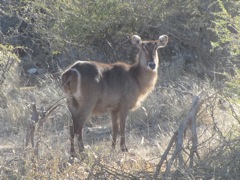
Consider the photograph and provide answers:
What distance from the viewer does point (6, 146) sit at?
33.3 ft

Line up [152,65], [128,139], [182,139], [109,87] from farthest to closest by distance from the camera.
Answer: [128,139], [152,65], [109,87], [182,139]

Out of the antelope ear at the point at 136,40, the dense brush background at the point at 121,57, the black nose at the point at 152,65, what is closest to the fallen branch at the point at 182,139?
the dense brush background at the point at 121,57

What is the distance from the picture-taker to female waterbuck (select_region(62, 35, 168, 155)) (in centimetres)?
922

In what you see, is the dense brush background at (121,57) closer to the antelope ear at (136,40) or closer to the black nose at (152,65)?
the black nose at (152,65)

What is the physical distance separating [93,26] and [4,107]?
2889 mm

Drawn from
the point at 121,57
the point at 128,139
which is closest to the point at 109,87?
the point at 128,139

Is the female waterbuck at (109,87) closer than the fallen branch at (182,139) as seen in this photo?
No

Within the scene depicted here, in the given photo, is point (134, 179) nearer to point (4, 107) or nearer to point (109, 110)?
point (109, 110)

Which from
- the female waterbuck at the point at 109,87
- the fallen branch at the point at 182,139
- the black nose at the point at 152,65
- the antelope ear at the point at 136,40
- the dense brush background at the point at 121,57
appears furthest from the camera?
the dense brush background at the point at 121,57

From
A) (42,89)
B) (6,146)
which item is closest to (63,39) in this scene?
(42,89)

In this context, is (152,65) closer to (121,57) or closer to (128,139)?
(128,139)

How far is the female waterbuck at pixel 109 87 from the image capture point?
30.2 feet

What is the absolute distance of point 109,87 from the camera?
380 inches

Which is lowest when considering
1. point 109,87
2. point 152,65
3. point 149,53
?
point 109,87
